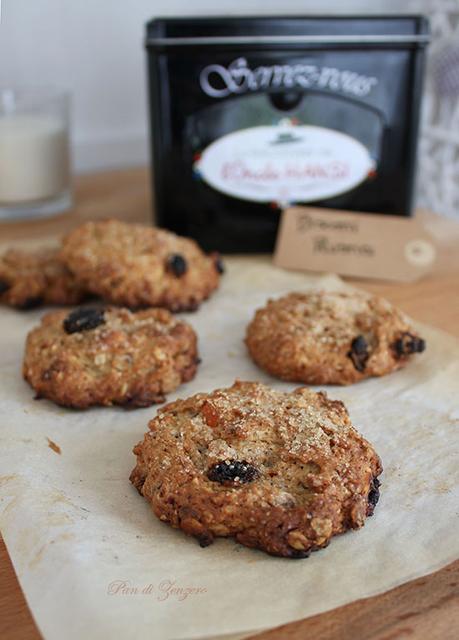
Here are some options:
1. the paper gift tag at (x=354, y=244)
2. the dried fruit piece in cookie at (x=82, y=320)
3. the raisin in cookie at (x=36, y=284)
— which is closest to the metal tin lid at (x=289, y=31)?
the paper gift tag at (x=354, y=244)

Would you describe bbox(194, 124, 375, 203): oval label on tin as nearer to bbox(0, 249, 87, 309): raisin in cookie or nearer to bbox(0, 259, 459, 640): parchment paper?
bbox(0, 249, 87, 309): raisin in cookie

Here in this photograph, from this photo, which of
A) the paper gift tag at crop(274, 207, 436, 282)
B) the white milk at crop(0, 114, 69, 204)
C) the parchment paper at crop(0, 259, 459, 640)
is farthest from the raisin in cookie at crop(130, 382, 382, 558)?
the white milk at crop(0, 114, 69, 204)

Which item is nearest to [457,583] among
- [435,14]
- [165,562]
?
[165,562]

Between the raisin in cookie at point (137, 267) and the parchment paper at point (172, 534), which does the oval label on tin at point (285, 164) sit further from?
→ the parchment paper at point (172, 534)

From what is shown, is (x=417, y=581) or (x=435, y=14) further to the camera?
(x=435, y=14)

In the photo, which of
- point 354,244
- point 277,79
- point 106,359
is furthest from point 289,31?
point 106,359

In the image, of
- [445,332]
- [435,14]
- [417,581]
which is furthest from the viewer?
[435,14]

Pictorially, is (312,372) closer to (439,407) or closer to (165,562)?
(439,407)
